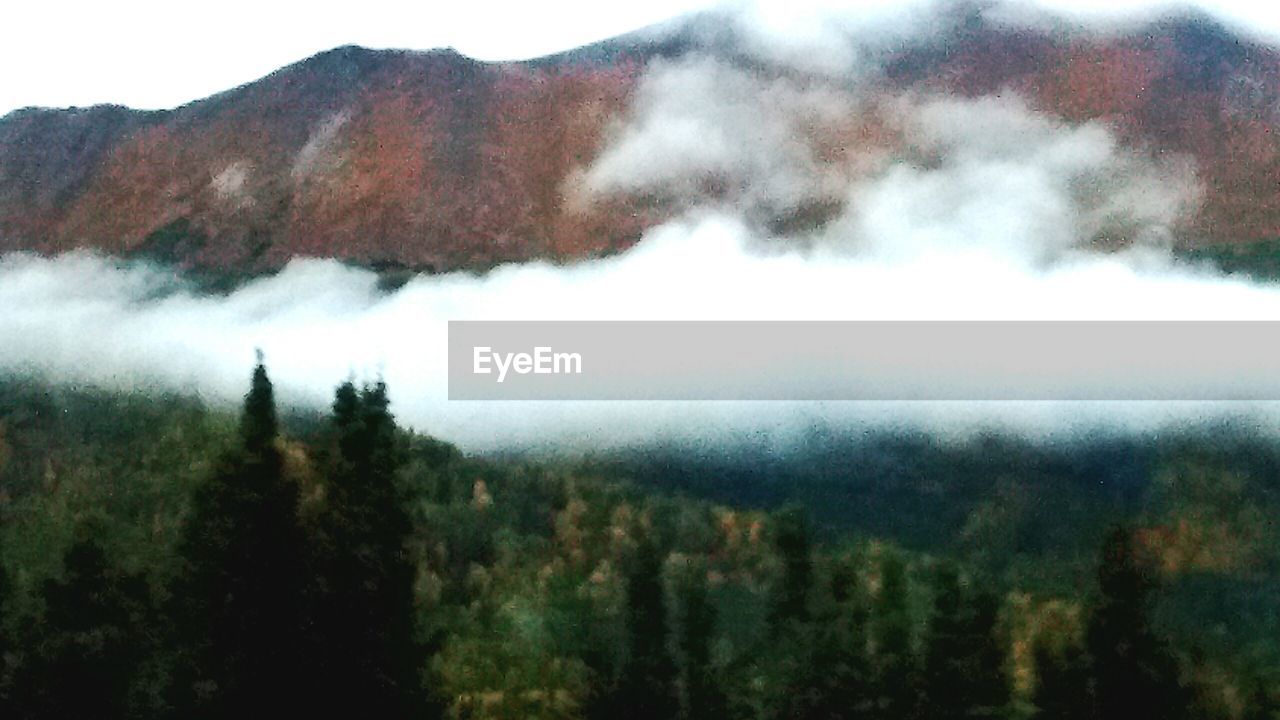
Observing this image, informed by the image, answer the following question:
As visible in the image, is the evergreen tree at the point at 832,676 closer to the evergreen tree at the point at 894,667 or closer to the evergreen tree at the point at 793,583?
the evergreen tree at the point at 894,667

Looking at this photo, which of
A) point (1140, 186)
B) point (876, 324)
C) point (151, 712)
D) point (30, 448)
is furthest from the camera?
point (1140, 186)

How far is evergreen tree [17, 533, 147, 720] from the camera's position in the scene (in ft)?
92.2

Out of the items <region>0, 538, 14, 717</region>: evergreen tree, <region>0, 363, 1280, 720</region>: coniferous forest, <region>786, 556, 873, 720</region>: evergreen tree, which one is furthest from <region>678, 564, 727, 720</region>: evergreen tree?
<region>0, 538, 14, 717</region>: evergreen tree

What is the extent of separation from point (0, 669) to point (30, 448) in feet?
240

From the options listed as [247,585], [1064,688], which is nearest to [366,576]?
[247,585]

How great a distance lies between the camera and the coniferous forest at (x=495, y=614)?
24406 mm

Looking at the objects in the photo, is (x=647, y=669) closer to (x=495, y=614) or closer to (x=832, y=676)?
(x=832, y=676)

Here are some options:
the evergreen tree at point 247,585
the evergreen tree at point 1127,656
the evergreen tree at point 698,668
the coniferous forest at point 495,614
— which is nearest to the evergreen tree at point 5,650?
the coniferous forest at point 495,614

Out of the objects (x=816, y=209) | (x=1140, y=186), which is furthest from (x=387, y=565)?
(x=1140, y=186)

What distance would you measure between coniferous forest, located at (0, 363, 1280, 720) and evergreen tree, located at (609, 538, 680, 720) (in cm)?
8

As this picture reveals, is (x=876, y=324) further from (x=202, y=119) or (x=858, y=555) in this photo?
(x=202, y=119)

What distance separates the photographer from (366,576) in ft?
82.4

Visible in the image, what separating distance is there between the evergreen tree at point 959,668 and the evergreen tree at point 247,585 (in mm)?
15943

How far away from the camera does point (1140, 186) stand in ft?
391
